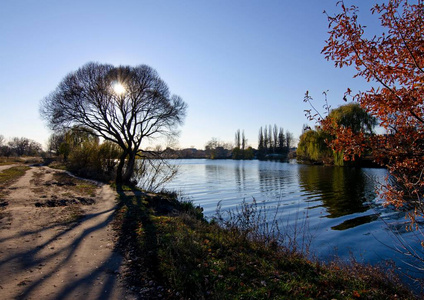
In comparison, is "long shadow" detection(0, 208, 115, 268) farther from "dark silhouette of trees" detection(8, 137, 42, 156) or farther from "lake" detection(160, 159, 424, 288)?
"dark silhouette of trees" detection(8, 137, 42, 156)

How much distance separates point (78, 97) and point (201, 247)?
55.2 feet

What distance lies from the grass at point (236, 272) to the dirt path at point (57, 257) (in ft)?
1.68

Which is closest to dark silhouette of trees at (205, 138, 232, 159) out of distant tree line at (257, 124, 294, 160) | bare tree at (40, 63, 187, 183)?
distant tree line at (257, 124, 294, 160)

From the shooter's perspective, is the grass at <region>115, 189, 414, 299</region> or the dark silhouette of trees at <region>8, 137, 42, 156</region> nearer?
the grass at <region>115, 189, 414, 299</region>

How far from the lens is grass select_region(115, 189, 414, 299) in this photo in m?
4.41

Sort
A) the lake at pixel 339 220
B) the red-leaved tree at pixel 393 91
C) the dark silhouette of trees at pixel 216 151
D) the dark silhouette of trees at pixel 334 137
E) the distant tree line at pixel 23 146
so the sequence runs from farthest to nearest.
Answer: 1. the dark silhouette of trees at pixel 216 151
2. the distant tree line at pixel 23 146
3. the dark silhouette of trees at pixel 334 137
4. the lake at pixel 339 220
5. the red-leaved tree at pixel 393 91

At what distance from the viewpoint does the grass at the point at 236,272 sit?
4.41 metres

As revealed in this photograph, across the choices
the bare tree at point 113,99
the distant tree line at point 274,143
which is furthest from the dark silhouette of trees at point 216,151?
the bare tree at point 113,99

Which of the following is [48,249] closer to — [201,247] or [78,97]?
[201,247]

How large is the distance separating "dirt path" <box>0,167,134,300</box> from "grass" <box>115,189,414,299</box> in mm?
512

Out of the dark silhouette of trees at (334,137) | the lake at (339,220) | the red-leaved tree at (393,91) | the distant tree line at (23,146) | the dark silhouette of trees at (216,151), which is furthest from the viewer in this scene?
the dark silhouette of trees at (216,151)

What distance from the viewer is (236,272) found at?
507 cm

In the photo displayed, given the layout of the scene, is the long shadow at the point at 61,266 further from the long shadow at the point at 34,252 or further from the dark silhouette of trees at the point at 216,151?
the dark silhouette of trees at the point at 216,151

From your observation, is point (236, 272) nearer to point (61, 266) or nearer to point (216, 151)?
point (61, 266)
